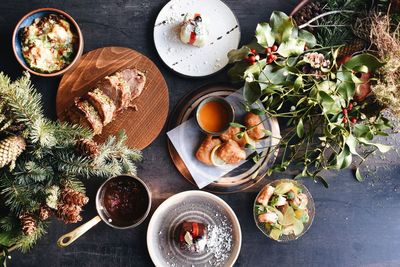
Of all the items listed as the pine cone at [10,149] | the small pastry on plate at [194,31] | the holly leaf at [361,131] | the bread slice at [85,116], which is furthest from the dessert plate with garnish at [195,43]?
the pine cone at [10,149]

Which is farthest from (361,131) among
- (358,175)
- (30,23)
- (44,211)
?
(30,23)

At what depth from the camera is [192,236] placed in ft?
6.69

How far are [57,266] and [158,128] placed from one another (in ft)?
2.37

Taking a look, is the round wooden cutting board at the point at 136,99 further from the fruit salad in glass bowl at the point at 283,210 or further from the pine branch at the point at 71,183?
the fruit salad in glass bowl at the point at 283,210

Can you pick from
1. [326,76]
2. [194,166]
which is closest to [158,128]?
[194,166]

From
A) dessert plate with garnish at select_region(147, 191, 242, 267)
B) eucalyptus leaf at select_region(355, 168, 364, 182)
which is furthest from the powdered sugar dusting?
eucalyptus leaf at select_region(355, 168, 364, 182)

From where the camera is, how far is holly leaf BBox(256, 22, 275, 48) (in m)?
1.85

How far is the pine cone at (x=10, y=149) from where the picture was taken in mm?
1634

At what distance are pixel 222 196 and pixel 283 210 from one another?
26 cm

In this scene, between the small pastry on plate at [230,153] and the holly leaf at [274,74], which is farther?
the small pastry on plate at [230,153]

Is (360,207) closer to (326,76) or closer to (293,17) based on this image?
(326,76)

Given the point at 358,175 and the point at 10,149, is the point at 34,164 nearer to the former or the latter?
the point at 10,149

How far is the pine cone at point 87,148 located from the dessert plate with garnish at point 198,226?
47 centimetres

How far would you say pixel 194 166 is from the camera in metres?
2.09
